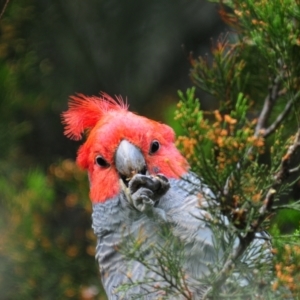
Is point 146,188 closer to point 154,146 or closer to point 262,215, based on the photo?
point 154,146

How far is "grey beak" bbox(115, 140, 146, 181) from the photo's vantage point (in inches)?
107

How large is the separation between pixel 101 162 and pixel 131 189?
1.41 ft

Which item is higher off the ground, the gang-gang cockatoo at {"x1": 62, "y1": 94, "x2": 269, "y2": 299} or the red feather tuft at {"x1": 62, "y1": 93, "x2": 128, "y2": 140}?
the red feather tuft at {"x1": 62, "y1": 93, "x2": 128, "y2": 140}

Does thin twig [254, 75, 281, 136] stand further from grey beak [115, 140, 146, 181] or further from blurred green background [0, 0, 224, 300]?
blurred green background [0, 0, 224, 300]

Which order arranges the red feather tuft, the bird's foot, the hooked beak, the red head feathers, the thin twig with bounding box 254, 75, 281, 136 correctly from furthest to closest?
1. the red feather tuft
2. the thin twig with bounding box 254, 75, 281, 136
3. the red head feathers
4. the hooked beak
5. the bird's foot

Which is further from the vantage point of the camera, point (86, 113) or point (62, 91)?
point (62, 91)

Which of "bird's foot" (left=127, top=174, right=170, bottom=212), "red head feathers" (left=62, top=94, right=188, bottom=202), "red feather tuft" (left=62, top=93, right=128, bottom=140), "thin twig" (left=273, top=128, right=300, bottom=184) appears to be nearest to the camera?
"thin twig" (left=273, top=128, right=300, bottom=184)

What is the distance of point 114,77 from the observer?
452 cm

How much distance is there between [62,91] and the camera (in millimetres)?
4426

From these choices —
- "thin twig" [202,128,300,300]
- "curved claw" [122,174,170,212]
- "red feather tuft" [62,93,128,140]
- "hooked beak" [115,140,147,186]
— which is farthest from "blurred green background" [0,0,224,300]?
"thin twig" [202,128,300,300]

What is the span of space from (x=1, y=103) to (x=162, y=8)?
1.20 m

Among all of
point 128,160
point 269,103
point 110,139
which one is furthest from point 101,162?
point 269,103

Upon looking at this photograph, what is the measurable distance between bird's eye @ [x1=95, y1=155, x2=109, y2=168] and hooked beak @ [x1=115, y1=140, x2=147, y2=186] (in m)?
0.10

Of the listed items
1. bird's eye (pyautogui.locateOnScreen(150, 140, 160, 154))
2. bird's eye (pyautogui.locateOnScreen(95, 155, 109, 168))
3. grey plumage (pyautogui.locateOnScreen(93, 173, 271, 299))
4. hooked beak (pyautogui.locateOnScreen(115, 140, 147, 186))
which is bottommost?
grey plumage (pyautogui.locateOnScreen(93, 173, 271, 299))
